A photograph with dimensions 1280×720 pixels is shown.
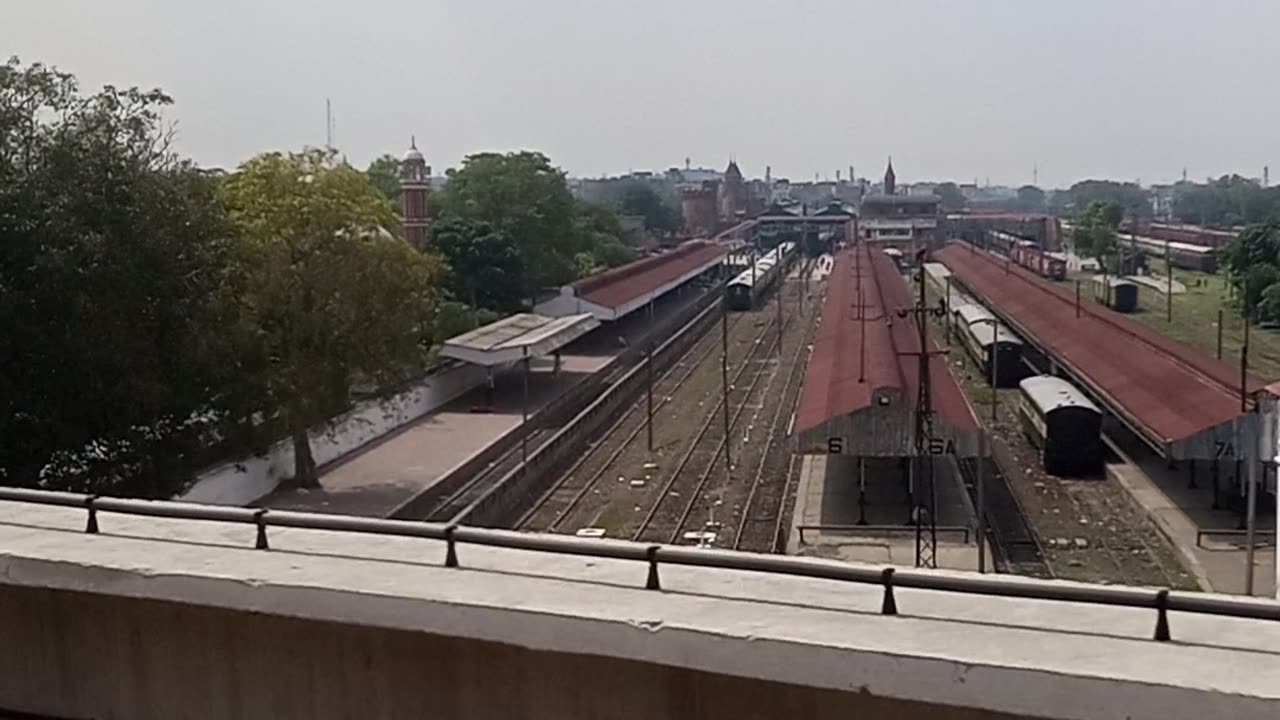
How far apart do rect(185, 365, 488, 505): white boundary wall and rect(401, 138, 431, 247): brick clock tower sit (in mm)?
7229

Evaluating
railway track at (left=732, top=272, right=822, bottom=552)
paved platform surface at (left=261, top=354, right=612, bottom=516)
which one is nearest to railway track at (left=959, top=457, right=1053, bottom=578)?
railway track at (left=732, top=272, right=822, bottom=552)

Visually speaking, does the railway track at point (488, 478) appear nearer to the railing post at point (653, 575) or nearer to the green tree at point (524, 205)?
the railing post at point (653, 575)

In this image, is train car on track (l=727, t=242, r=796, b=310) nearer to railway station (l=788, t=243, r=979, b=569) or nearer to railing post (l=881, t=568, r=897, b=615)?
railway station (l=788, t=243, r=979, b=569)

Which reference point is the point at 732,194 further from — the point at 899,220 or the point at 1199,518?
the point at 1199,518

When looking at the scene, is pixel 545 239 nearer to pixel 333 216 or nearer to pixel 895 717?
pixel 333 216

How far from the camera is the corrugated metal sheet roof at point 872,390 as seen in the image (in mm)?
13891

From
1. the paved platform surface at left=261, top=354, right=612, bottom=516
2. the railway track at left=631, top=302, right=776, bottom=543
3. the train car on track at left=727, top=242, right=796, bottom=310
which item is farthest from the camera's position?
the train car on track at left=727, top=242, right=796, bottom=310

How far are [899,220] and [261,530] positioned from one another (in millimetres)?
75980

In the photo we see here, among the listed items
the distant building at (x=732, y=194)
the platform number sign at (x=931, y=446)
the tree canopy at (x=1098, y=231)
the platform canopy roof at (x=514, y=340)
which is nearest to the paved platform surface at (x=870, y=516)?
the platform number sign at (x=931, y=446)

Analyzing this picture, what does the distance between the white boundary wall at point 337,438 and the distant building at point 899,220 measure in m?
52.7

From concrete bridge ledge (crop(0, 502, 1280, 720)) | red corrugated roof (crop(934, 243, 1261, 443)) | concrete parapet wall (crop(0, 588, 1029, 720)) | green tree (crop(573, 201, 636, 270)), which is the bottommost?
red corrugated roof (crop(934, 243, 1261, 443))

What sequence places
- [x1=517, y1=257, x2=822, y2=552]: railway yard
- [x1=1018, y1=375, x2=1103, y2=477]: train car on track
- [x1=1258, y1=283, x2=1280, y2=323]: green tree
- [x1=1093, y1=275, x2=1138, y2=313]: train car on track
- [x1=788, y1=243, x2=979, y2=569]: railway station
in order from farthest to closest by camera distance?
[x1=1093, y1=275, x2=1138, y2=313]: train car on track, [x1=1258, y1=283, x2=1280, y2=323]: green tree, [x1=1018, y1=375, x2=1103, y2=477]: train car on track, [x1=517, y1=257, x2=822, y2=552]: railway yard, [x1=788, y1=243, x2=979, y2=569]: railway station

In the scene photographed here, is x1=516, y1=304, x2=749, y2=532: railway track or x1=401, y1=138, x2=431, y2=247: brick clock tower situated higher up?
x1=401, y1=138, x2=431, y2=247: brick clock tower

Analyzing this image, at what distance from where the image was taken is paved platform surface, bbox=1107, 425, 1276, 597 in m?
12.2
